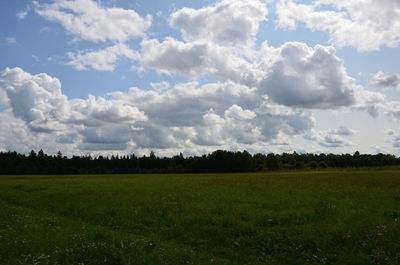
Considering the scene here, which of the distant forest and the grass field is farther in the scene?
the distant forest

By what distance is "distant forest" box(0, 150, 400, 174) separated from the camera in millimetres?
141500

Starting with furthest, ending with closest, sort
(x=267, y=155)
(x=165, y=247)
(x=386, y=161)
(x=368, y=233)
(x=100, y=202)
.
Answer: (x=386, y=161) < (x=267, y=155) < (x=100, y=202) < (x=368, y=233) < (x=165, y=247)

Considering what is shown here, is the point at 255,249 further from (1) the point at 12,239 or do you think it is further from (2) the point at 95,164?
(2) the point at 95,164

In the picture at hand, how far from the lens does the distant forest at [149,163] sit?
142m

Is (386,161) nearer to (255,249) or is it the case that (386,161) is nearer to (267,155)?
(267,155)

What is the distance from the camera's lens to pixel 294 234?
15.5 meters

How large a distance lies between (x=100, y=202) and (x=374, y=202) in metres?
21.3

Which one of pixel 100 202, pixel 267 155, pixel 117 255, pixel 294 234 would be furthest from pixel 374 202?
pixel 267 155

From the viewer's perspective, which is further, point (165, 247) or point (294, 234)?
point (294, 234)

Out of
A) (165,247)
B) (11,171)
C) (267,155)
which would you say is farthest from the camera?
(267,155)

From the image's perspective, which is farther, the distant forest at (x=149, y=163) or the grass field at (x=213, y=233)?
the distant forest at (x=149, y=163)

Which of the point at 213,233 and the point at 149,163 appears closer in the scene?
the point at 213,233

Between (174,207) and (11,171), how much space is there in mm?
146060

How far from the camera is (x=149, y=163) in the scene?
17250 centimetres
